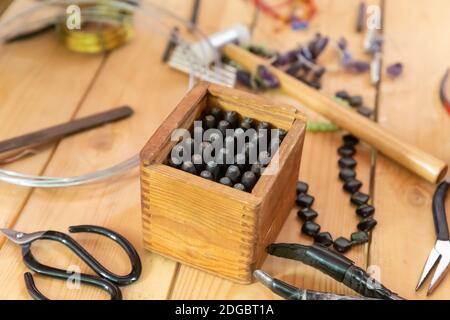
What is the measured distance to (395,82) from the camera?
2.89ft

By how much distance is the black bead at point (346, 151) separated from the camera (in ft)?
2.50

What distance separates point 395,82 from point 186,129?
0.37 m

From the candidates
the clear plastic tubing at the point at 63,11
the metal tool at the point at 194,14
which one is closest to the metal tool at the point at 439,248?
the clear plastic tubing at the point at 63,11

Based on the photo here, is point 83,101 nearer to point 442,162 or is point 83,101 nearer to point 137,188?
point 137,188

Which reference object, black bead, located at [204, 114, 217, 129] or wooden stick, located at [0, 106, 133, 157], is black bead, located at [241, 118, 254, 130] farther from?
wooden stick, located at [0, 106, 133, 157]

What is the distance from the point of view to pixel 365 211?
0.69 meters

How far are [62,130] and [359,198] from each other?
0.34 metres

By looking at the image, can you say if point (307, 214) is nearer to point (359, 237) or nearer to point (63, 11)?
point (359, 237)

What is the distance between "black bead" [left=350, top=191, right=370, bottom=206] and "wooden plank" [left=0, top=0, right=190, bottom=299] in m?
0.20

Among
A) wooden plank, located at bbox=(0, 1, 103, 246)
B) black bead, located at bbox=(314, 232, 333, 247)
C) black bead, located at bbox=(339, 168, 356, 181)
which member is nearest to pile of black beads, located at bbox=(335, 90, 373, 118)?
black bead, located at bbox=(339, 168, 356, 181)

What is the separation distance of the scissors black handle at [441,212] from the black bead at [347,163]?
0.09m

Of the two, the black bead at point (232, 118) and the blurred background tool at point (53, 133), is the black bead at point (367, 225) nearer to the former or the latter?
the black bead at point (232, 118)

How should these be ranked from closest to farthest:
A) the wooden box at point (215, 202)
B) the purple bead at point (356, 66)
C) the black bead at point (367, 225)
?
the wooden box at point (215, 202) → the black bead at point (367, 225) → the purple bead at point (356, 66)

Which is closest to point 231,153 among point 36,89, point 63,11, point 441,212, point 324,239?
point 324,239
